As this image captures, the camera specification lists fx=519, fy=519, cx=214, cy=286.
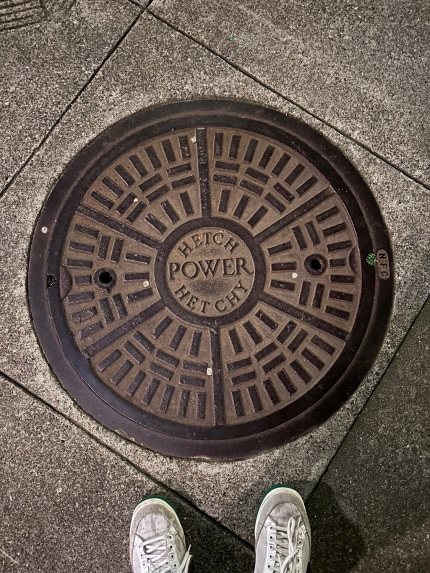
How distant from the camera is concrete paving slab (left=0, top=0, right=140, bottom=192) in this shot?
2.12 meters

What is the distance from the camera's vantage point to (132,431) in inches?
76.9

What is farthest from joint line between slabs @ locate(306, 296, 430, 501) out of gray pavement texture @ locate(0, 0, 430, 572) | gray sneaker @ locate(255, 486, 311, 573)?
gray sneaker @ locate(255, 486, 311, 573)

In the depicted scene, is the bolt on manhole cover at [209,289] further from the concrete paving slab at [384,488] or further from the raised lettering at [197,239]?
the concrete paving slab at [384,488]

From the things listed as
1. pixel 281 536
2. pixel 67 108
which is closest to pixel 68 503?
pixel 281 536

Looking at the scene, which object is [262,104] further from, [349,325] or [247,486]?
[247,486]

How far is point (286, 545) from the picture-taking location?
192cm

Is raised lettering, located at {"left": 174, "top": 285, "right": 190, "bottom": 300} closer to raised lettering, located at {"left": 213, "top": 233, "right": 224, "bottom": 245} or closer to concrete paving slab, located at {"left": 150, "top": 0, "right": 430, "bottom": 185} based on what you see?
raised lettering, located at {"left": 213, "top": 233, "right": 224, "bottom": 245}

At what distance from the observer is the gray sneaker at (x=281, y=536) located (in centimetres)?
191

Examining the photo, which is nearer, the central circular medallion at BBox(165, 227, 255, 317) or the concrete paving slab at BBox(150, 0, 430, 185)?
the central circular medallion at BBox(165, 227, 255, 317)

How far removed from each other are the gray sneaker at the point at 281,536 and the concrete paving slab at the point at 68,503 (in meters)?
0.08

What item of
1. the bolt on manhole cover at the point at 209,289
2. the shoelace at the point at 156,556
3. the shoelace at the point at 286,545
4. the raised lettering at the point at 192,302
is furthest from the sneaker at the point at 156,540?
the raised lettering at the point at 192,302

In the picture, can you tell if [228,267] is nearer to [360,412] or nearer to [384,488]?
Answer: [360,412]

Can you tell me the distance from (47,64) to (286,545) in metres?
2.13

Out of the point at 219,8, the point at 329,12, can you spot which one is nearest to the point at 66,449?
the point at 219,8
